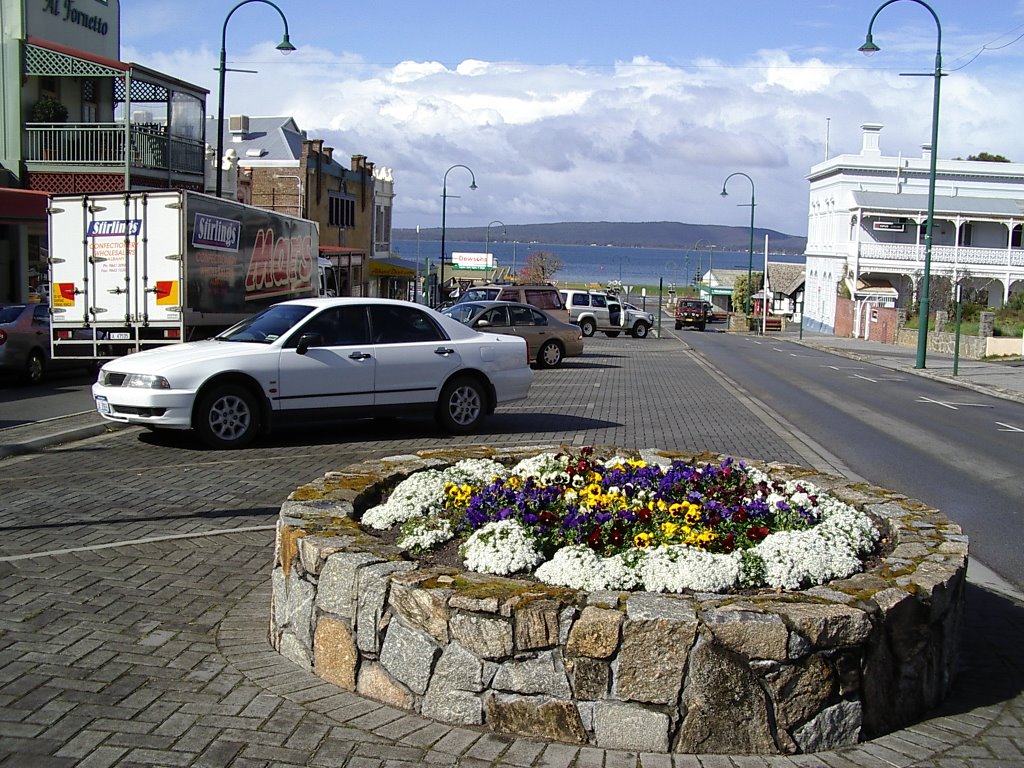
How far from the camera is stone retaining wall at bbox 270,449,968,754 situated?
4.43 m

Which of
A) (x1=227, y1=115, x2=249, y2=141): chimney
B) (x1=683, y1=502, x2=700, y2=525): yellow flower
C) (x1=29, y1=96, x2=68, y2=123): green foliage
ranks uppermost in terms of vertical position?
(x1=227, y1=115, x2=249, y2=141): chimney

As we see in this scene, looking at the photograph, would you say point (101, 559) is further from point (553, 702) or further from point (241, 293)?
point (241, 293)

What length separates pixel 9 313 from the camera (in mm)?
19844

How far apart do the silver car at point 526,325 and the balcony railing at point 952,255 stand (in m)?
41.0

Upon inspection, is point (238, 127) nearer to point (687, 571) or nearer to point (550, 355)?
point (550, 355)

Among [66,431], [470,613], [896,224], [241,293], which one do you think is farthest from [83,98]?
[896,224]

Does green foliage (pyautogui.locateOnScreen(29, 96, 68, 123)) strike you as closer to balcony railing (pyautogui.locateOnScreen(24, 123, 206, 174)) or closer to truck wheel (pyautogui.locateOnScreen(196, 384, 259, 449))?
balcony railing (pyautogui.locateOnScreen(24, 123, 206, 174))

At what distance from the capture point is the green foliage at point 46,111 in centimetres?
3145

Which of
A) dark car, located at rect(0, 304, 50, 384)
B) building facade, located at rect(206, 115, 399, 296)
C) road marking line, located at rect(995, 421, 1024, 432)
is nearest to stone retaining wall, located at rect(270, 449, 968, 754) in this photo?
road marking line, located at rect(995, 421, 1024, 432)

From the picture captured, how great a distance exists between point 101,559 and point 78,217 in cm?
1169

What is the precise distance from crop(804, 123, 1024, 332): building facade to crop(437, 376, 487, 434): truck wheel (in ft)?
155

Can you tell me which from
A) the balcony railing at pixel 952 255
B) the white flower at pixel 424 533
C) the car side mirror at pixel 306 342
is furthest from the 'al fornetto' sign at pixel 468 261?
the white flower at pixel 424 533

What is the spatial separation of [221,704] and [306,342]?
7.54 m

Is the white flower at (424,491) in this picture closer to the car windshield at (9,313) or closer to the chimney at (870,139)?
the car windshield at (9,313)
